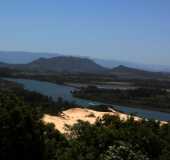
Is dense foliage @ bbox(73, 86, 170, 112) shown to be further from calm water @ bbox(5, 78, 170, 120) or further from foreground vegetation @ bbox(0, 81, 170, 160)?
foreground vegetation @ bbox(0, 81, 170, 160)

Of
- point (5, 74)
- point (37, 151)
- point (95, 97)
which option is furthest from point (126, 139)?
point (5, 74)

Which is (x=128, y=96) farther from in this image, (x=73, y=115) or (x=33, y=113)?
(x=33, y=113)

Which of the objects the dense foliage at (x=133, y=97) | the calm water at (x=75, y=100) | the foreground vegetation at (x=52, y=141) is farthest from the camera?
the dense foliage at (x=133, y=97)

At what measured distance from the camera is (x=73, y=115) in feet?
192

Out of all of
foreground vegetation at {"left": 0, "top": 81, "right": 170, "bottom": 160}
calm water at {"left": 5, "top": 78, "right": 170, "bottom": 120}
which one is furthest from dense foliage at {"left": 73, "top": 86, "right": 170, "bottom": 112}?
foreground vegetation at {"left": 0, "top": 81, "right": 170, "bottom": 160}

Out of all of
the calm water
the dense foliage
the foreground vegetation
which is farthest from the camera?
the dense foliage

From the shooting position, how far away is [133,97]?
137m

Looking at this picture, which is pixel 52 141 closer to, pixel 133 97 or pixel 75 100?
pixel 75 100

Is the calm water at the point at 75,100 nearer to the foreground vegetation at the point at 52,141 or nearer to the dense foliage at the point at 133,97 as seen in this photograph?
the dense foliage at the point at 133,97

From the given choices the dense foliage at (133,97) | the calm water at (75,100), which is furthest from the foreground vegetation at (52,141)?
the dense foliage at (133,97)

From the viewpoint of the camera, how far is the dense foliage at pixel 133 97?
124250 mm

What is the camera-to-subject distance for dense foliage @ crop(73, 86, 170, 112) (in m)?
124

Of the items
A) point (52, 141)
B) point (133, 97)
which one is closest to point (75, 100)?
point (133, 97)

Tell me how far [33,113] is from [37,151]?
2.08 metres
